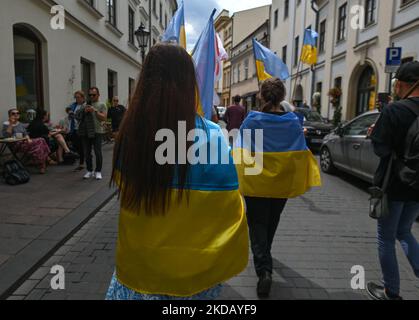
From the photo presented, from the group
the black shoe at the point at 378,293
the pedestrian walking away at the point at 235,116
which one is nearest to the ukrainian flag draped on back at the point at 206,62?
the black shoe at the point at 378,293

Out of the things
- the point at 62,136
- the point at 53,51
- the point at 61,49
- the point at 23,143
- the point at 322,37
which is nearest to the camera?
the point at 23,143


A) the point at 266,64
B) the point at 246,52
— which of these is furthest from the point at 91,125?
the point at 246,52

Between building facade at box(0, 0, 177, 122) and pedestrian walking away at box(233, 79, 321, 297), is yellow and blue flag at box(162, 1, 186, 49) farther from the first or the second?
pedestrian walking away at box(233, 79, 321, 297)

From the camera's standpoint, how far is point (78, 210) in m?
5.21

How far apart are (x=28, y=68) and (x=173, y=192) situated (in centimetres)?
942

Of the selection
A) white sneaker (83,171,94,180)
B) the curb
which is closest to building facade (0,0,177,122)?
white sneaker (83,171,94,180)

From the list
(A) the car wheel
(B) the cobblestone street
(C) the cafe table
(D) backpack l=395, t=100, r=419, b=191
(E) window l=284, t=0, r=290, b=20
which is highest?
(E) window l=284, t=0, r=290, b=20

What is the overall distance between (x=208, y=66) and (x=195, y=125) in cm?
261

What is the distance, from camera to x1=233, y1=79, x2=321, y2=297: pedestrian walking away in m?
3.03

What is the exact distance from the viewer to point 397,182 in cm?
263

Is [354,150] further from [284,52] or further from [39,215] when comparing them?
[284,52]

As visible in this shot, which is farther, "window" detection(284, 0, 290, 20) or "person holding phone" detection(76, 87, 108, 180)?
"window" detection(284, 0, 290, 20)

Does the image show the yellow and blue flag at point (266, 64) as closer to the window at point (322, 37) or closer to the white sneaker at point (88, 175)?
the white sneaker at point (88, 175)
